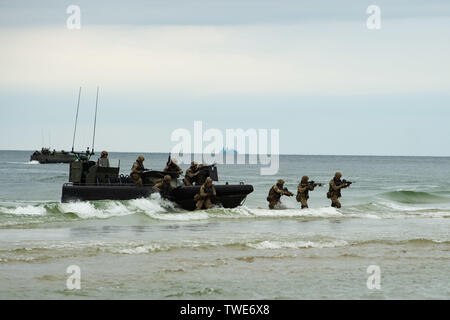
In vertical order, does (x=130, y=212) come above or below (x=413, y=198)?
below

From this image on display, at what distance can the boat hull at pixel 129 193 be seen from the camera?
2392 centimetres

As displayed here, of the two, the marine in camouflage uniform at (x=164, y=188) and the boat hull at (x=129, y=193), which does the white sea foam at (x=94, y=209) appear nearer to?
the boat hull at (x=129, y=193)

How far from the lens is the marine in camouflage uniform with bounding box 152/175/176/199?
2403 centimetres

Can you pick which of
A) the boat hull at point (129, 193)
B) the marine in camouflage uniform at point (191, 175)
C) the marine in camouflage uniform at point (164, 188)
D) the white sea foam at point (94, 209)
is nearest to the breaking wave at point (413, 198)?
the boat hull at point (129, 193)

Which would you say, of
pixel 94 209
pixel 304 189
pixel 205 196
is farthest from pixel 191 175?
pixel 304 189

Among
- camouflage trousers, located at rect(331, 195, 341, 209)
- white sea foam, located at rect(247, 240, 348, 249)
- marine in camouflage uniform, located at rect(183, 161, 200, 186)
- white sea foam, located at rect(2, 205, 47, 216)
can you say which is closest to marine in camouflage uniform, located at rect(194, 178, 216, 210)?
marine in camouflage uniform, located at rect(183, 161, 200, 186)

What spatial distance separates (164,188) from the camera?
2412 cm

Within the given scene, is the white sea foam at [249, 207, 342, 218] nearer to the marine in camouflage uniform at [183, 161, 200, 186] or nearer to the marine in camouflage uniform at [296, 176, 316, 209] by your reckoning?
the marine in camouflage uniform at [296, 176, 316, 209]

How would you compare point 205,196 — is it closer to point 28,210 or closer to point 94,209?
point 94,209

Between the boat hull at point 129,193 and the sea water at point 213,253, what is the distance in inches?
8.9

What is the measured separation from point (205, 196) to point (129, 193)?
2.33 metres

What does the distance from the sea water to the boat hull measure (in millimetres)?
226
